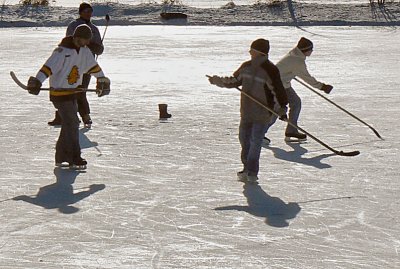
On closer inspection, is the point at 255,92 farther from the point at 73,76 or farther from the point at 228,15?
the point at 228,15

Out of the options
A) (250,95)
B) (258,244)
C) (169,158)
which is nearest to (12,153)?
(169,158)

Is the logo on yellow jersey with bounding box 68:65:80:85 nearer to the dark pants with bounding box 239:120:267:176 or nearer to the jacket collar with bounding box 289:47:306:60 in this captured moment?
the dark pants with bounding box 239:120:267:176

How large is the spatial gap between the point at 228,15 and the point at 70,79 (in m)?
18.2

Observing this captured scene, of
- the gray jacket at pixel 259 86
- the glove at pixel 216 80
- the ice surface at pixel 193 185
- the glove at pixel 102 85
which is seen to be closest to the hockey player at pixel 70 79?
the glove at pixel 102 85

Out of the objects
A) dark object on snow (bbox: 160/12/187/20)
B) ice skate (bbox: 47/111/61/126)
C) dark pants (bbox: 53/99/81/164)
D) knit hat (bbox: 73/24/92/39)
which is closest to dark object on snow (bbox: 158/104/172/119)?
ice skate (bbox: 47/111/61/126)

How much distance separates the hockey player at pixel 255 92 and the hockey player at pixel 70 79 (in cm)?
127

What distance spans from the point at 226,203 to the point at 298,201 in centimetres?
55

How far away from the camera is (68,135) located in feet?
30.9

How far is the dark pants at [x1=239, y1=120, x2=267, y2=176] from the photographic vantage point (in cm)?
878

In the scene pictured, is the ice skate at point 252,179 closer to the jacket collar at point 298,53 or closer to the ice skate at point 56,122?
the jacket collar at point 298,53

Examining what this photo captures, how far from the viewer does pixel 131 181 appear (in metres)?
8.83

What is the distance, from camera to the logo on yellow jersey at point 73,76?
9.20 meters

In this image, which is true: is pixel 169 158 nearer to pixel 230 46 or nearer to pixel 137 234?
pixel 137 234

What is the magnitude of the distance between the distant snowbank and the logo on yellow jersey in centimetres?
1627
